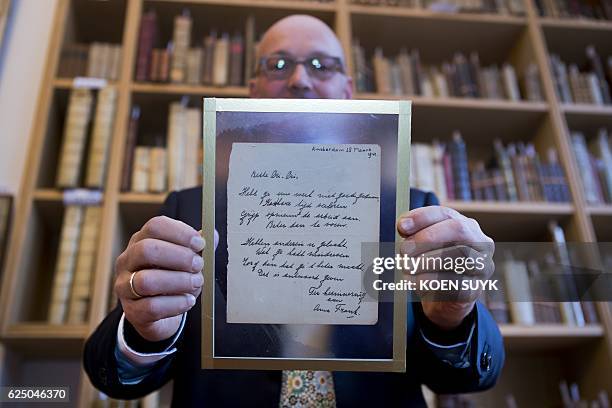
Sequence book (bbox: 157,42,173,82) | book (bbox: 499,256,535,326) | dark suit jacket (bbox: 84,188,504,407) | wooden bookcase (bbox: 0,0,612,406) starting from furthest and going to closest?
1. book (bbox: 157,42,173,82)
2. wooden bookcase (bbox: 0,0,612,406)
3. dark suit jacket (bbox: 84,188,504,407)
4. book (bbox: 499,256,535,326)

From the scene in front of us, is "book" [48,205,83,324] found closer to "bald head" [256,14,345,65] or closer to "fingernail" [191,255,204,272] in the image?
"bald head" [256,14,345,65]

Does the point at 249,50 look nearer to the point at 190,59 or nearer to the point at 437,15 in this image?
the point at 190,59

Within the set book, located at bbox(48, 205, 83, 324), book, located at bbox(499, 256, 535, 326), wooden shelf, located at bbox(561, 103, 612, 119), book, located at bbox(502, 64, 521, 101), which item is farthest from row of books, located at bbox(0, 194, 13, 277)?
wooden shelf, located at bbox(561, 103, 612, 119)

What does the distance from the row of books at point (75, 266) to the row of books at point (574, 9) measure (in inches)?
75.8

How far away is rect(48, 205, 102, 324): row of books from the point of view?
1.42 m

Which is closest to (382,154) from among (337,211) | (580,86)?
(337,211)

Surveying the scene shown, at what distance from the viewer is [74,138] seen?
62.2 inches

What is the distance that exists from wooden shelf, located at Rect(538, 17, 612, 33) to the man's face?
1208 mm

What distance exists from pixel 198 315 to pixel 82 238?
1.01 m

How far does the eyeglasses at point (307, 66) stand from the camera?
1.14 m

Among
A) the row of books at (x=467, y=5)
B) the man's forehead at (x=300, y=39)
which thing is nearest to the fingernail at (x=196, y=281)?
the man's forehead at (x=300, y=39)

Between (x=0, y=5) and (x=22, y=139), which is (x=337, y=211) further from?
(x=0, y=5)

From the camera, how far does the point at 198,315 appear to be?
0.65m

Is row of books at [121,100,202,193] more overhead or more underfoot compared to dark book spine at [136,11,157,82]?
more underfoot
